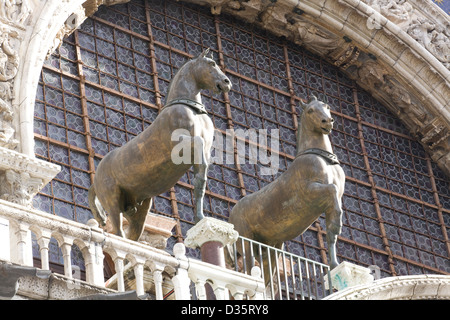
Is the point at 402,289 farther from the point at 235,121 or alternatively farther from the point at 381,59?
the point at 381,59

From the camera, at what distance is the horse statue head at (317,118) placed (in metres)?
16.4

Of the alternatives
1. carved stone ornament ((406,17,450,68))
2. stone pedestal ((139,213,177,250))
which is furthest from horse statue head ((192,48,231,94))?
carved stone ornament ((406,17,450,68))

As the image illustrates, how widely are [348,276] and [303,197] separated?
107 cm

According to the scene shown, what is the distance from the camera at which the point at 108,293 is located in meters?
12.3

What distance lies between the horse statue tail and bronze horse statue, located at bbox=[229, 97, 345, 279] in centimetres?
141

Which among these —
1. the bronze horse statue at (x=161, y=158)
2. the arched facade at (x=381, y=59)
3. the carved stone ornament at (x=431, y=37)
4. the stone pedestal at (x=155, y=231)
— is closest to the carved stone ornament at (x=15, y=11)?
the stone pedestal at (x=155, y=231)

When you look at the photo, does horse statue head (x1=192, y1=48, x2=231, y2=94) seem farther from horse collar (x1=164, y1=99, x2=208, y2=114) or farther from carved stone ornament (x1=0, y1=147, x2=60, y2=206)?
carved stone ornament (x1=0, y1=147, x2=60, y2=206)

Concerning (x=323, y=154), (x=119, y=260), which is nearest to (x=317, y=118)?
(x=323, y=154)

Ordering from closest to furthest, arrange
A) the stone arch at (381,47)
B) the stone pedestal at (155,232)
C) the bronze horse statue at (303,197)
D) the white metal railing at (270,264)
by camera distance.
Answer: the white metal railing at (270,264) < the bronze horse statue at (303,197) < the stone pedestal at (155,232) < the stone arch at (381,47)

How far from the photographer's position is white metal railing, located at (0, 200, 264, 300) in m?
12.5

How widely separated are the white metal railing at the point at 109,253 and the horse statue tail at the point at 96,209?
2268 millimetres

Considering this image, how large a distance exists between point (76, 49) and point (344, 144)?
4269mm

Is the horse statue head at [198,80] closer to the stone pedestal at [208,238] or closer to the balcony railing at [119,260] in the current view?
the stone pedestal at [208,238]
